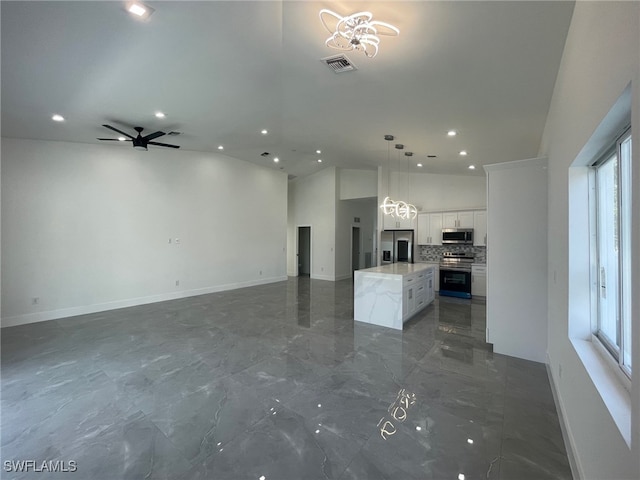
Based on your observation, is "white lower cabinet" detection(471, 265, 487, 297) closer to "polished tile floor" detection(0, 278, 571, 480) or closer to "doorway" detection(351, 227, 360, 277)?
"polished tile floor" detection(0, 278, 571, 480)

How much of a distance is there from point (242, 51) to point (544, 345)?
4761 mm

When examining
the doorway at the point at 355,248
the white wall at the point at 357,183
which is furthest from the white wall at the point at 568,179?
the doorway at the point at 355,248

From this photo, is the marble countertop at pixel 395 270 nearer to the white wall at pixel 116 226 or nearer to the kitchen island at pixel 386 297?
the kitchen island at pixel 386 297

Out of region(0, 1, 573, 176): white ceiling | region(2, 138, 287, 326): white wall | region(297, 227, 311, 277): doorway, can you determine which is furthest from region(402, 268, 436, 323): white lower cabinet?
region(297, 227, 311, 277): doorway

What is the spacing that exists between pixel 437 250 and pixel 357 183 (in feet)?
10.9

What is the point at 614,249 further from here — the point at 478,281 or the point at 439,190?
the point at 439,190

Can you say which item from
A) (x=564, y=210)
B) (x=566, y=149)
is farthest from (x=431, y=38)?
(x=564, y=210)

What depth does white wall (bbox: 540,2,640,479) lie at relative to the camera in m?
0.98

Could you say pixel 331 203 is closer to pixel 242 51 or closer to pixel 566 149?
pixel 242 51

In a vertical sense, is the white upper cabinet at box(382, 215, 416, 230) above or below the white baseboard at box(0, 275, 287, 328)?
above

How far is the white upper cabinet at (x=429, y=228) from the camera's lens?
7.77 m

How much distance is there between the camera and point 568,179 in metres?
2.07

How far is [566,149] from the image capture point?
224 cm

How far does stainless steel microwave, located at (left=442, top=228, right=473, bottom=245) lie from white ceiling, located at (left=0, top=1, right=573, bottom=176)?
7.83 ft
